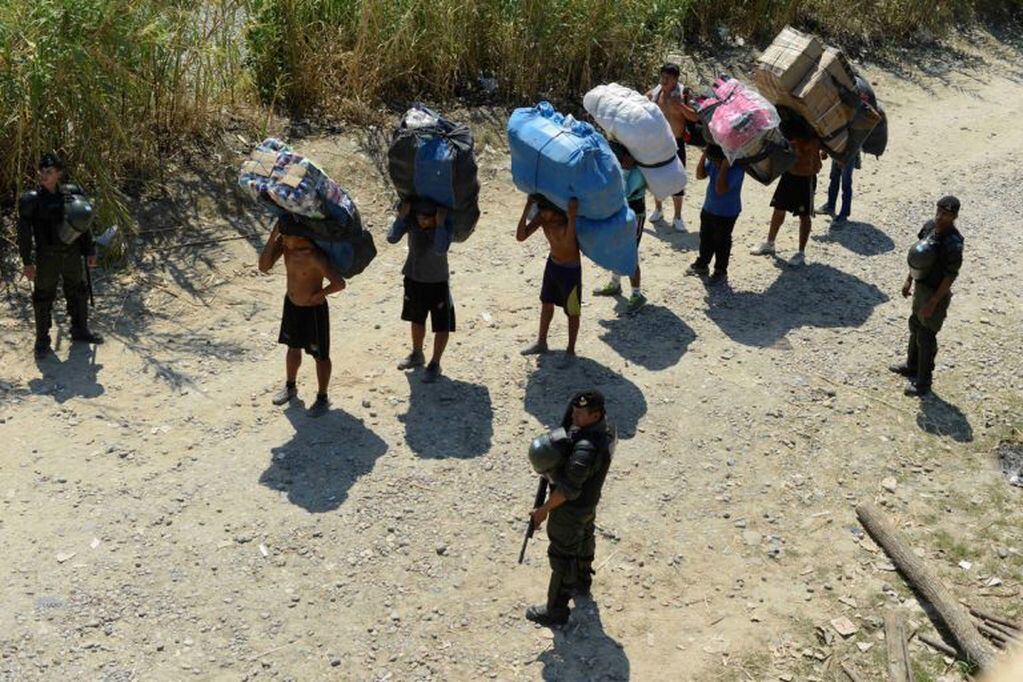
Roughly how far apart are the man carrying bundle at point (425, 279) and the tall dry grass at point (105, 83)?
2.60m

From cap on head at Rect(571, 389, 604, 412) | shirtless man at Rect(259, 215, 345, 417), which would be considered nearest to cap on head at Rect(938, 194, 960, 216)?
cap on head at Rect(571, 389, 604, 412)

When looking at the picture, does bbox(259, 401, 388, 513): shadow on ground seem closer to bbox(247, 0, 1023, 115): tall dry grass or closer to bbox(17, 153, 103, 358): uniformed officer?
bbox(17, 153, 103, 358): uniformed officer

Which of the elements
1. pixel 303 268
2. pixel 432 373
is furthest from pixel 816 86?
pixel 303 268

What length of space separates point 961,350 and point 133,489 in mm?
5712

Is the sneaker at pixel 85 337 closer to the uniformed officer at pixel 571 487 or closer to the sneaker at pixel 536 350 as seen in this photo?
the sneaker at pixel 536 350

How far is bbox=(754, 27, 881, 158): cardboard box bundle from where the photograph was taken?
28.8 ft

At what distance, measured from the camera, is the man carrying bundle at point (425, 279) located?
7023mm

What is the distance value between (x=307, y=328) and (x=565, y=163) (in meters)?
1.81

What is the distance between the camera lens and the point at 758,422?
7.44m

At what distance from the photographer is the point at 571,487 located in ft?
17.0

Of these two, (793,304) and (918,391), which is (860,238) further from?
(918,391)

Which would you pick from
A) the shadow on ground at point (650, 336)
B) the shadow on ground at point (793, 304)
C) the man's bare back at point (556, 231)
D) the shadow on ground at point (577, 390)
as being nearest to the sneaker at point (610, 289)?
the shadow on ground at point (650, 336)

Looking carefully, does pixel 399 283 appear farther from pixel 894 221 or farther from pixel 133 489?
pixel 894 221

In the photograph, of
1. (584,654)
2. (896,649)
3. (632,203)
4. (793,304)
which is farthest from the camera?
(793,304)
